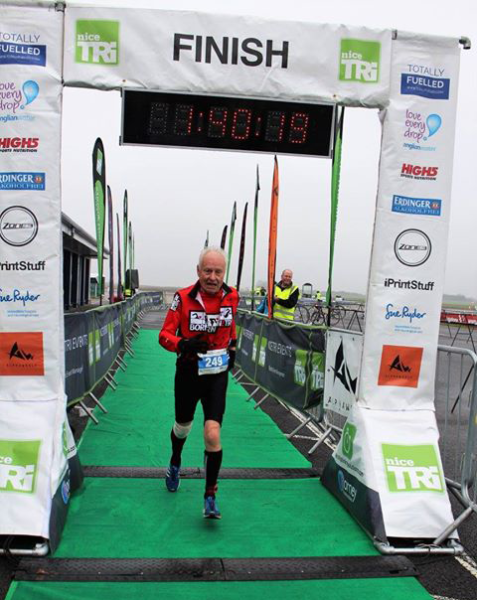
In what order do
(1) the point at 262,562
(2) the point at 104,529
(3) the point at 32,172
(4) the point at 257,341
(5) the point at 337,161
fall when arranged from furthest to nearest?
(4) the point at 257,341, (5) the point at 337,161, (3) the point at 32,172, (2) the point at 104,529, (1) the point at 262,562

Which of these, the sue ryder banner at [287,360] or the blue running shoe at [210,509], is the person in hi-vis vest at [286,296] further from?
the blue running shoe at [210,509]

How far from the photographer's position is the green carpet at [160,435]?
19.5 feet

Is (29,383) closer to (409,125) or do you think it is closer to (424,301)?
(424,301)

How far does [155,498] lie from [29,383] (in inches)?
58.8

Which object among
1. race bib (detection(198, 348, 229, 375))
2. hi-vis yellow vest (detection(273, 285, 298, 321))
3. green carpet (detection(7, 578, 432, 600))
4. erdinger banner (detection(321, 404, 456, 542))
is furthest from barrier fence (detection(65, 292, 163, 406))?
hi-vis yellow vest (detection(273, 285, 298, 321))

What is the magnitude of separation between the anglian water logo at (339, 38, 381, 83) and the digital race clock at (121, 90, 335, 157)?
1.28 ft

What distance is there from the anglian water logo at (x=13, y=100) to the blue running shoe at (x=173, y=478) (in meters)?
3.26

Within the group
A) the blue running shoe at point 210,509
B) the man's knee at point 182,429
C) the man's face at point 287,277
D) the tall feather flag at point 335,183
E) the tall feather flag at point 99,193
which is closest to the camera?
the blue running shoe at point 210,509

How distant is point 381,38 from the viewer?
4711 millimetres

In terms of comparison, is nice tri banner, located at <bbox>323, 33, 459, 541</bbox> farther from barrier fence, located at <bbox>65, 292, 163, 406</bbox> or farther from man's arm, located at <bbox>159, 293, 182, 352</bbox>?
barrier fence, located at <bbox>65, 292, 163, 406</bbox>

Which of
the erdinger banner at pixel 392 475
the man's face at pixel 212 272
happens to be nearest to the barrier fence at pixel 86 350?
the man's face at pixel 212 272

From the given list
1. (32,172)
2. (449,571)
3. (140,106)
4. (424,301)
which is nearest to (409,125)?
(424,301)

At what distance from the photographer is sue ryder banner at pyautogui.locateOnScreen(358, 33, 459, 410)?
4688mm

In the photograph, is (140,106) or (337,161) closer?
(140,106)
